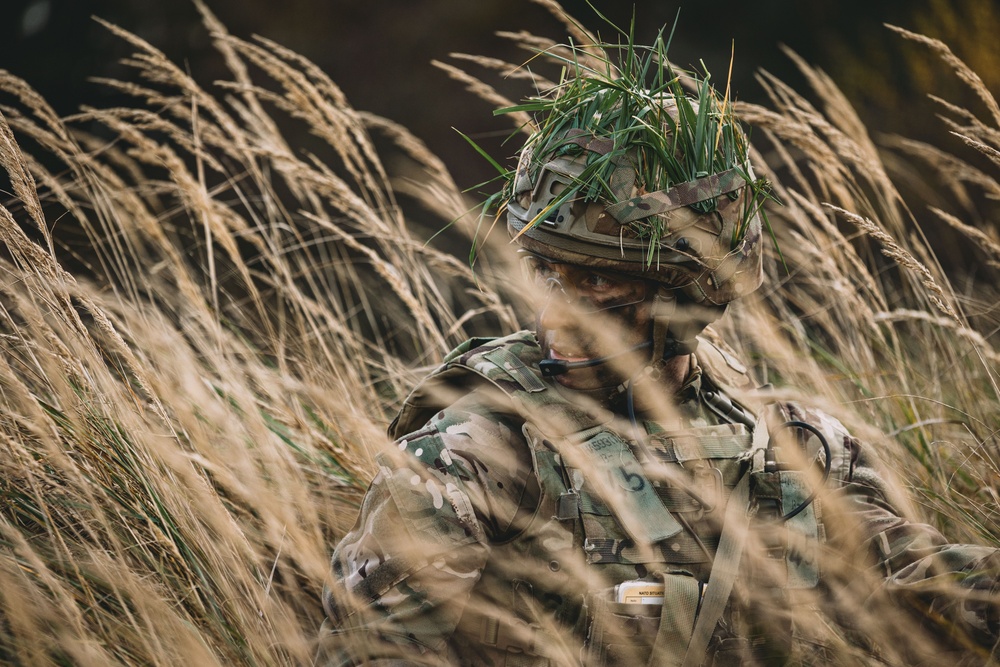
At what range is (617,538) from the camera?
1748mm

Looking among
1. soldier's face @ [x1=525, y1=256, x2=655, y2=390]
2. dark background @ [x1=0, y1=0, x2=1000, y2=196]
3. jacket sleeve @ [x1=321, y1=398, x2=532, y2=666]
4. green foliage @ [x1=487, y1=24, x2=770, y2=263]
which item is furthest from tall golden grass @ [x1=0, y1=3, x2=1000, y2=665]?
dark background @ [x1=0, y1=0, x2=1000, y2=196]

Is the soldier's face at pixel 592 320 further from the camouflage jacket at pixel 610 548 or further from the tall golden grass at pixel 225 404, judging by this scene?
the tall golden grass at pixel 225 404

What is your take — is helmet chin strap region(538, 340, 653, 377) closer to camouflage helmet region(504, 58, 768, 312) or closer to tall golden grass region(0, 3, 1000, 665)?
camouflage helmet region(504, 58, 768, 312)

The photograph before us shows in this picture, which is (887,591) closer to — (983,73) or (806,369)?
(806,369)

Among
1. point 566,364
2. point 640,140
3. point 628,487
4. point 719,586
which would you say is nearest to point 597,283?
point 566,364

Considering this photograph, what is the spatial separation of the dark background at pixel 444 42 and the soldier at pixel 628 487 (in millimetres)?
3355

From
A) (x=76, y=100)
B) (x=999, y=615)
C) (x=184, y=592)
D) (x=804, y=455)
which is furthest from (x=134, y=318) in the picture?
(x=76, y=100)

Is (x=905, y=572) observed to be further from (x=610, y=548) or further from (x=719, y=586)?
(x=610, y=548)

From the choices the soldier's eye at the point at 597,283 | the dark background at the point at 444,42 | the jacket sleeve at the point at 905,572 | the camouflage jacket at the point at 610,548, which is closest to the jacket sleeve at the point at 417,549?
the camouflage jacket at the point at 610,548

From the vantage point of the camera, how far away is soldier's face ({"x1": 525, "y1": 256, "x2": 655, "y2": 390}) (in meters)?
1.82

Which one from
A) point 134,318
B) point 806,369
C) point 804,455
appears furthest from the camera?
point 806,369

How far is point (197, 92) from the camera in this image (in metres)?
2.58

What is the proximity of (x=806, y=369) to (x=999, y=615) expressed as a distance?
95cm

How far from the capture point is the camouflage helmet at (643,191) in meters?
1.80
